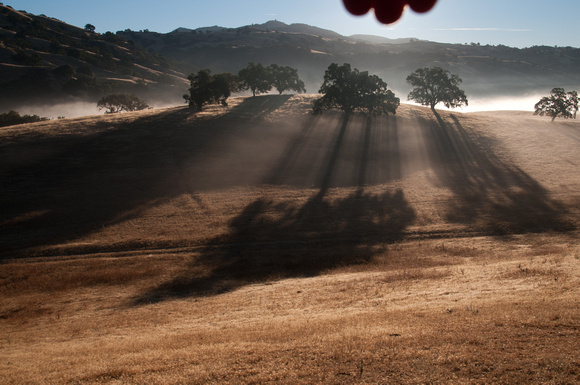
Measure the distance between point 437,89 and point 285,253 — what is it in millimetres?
77891

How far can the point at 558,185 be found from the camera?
45.6 m

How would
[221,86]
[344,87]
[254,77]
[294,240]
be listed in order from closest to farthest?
[294,240]
[344,87]
[221,86]
[254,77]

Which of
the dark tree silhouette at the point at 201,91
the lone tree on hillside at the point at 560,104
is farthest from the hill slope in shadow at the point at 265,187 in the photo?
the lone tree on hillside at the point at 560,104

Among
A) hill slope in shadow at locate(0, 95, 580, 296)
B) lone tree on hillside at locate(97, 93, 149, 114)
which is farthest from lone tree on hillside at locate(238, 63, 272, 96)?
lone tree on hillside at locate(97, 93, 149, 114)

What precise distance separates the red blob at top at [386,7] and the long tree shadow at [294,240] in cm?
2191

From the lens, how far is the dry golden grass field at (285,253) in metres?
10.0

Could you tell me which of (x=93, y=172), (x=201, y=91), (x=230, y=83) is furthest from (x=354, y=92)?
(x=93, y=172)

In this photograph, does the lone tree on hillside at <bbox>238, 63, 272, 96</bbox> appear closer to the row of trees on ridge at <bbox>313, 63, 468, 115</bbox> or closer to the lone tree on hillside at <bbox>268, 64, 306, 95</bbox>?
the lone tree on hillside at <bbox>268, 64, 306, 95</bbox>

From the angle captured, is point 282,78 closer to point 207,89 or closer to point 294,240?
point 207,89

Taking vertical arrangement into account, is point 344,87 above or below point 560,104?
above

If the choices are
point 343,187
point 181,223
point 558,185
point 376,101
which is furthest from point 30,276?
point 376,101

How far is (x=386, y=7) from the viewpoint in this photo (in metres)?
2.79

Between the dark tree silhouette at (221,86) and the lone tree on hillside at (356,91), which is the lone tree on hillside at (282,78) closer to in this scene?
the dark tree silhouette at (221,86)

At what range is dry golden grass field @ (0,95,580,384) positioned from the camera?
395 inches
